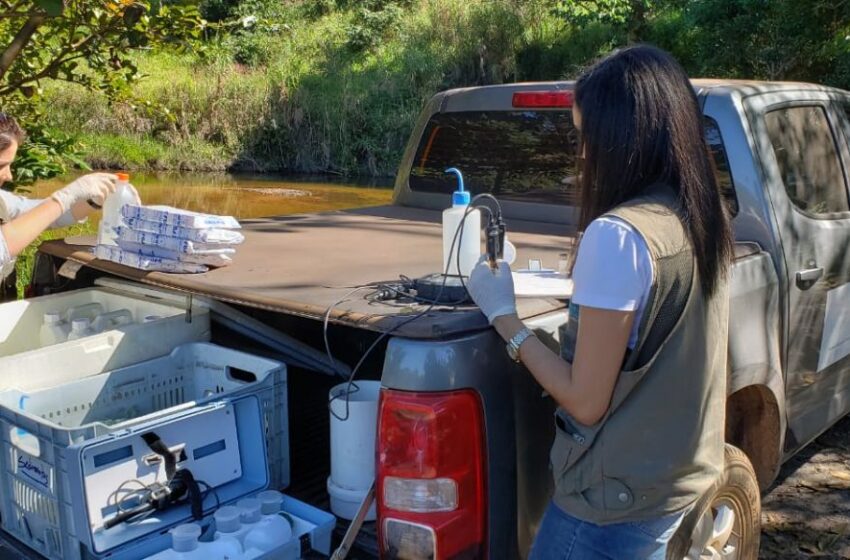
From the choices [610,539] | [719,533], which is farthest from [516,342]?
[719,533]

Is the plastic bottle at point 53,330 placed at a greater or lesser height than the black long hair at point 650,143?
lesser

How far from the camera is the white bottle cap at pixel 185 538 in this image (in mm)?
1914

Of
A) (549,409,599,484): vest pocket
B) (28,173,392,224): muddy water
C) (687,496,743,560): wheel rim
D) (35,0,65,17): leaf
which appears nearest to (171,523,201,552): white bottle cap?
(549,409,599,484): vest pocket

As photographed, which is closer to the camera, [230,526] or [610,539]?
[610,539]

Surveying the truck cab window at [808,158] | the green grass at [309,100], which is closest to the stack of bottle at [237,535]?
the truck cab window at [808,158]

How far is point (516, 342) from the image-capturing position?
1759mm

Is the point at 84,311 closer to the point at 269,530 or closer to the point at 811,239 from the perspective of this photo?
the point at 269,530

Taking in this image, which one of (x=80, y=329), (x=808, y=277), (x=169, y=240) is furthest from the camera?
(x=808, y=277)

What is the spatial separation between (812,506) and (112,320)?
324 cm

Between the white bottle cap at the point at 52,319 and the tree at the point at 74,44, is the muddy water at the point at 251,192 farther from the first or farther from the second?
the white bottle cap at the point at 52,319

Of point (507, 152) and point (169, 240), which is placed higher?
point (507, 152)

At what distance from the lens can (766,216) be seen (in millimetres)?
2912

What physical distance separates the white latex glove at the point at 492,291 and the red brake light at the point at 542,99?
1755 millimetres

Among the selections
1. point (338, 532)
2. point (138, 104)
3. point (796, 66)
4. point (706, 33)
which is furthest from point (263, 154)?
point (338, 532)
